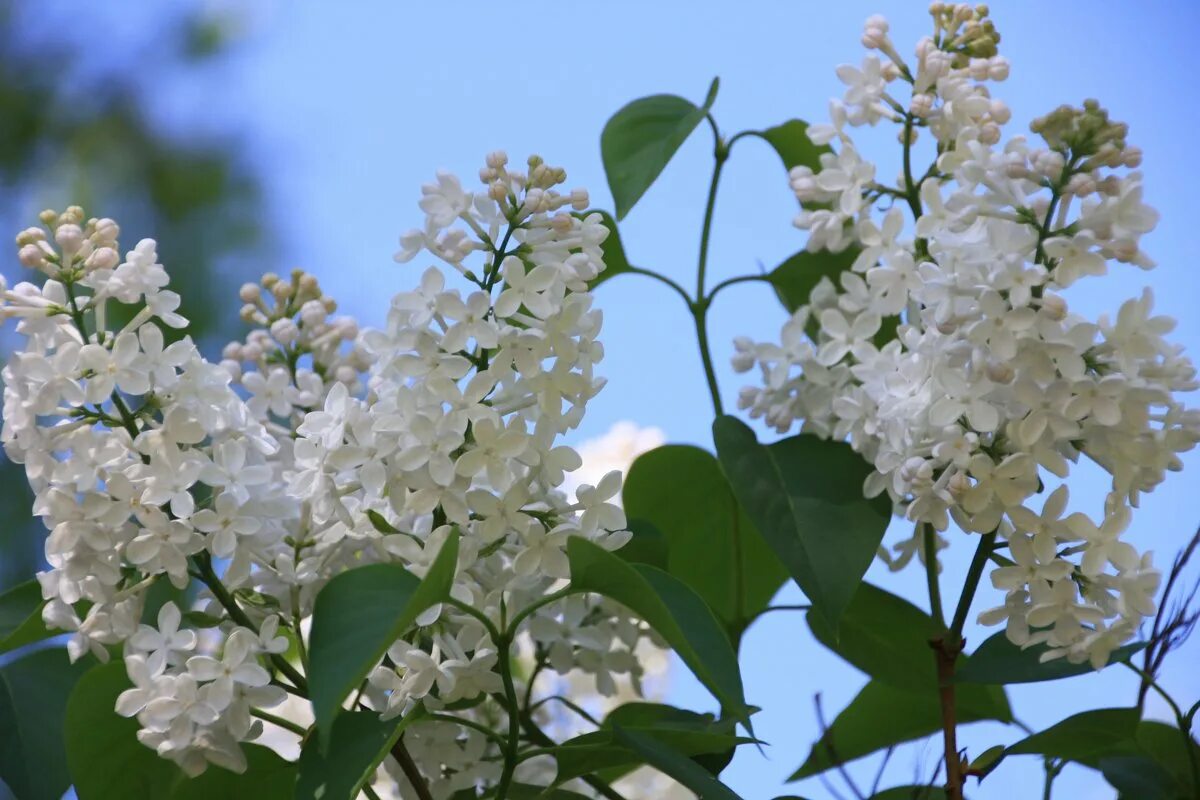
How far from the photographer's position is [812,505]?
0.55 metres

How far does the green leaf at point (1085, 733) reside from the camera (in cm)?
53

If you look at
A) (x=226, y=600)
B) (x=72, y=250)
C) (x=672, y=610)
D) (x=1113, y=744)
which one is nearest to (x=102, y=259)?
(x=72, y=250)

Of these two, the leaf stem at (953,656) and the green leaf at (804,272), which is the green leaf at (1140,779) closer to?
the leaf stem at (953,656)

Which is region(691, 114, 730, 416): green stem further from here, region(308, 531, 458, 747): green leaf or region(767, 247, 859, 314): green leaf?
region(308, 531, 458, 747): green leaf

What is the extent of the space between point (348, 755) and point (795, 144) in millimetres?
417

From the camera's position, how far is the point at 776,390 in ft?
2.01

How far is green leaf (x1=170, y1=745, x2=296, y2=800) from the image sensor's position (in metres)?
0.48

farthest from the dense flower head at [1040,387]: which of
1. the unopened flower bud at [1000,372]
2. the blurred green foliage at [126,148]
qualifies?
the blurred green foliage at [126,148]

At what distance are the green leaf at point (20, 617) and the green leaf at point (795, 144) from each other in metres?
0.43

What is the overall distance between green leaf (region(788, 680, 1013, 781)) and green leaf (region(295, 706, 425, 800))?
0.28 meters

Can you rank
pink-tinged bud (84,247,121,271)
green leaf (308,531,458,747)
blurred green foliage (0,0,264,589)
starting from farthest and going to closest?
1. blurred green foliage (0,0,264,589)
2. pink-tinged bud (84,247,121,271)
3. green leaf (308,531,458,747)

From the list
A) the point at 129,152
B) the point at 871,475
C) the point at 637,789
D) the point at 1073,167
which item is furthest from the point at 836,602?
the point at 129,152

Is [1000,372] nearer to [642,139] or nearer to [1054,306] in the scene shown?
[1054,306]

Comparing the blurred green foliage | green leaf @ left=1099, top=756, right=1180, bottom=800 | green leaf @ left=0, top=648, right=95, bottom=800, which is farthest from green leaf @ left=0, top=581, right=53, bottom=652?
the blurred green foliage
